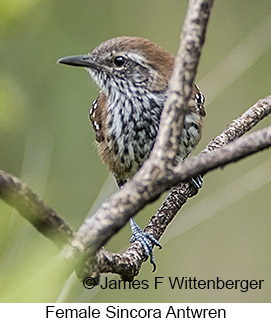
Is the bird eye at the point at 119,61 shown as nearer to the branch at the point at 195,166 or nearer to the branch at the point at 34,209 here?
the branch at the point at 195,166

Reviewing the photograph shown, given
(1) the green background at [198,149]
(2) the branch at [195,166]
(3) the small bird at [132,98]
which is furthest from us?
(1) the green background at [198,149]

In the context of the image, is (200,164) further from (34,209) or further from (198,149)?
(198,149)

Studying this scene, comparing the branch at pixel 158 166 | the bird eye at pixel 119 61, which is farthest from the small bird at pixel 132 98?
the branch at pixel 158 166

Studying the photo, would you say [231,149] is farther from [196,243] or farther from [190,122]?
[196,243]

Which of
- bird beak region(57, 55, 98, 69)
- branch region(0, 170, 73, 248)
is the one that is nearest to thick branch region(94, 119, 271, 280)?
branch region(0, 170, 73, 248)

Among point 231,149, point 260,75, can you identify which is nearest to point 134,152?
point 231,149

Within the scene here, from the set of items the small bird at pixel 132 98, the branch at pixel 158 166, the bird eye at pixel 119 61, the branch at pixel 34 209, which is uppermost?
the bird eye at pixel 119 61

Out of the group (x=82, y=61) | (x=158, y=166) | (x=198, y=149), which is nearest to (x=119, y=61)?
(x=82, y=61)
